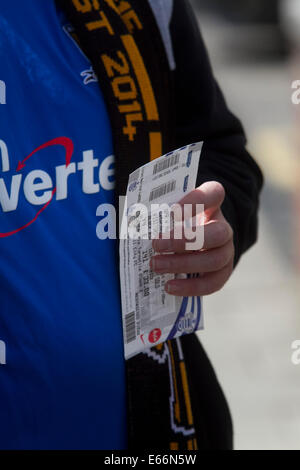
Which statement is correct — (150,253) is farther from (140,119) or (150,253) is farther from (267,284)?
(267,284)

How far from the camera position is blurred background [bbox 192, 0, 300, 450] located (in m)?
3.12

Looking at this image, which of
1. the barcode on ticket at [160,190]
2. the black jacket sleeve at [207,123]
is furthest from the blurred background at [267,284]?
the barcode on ticket at [160,190]

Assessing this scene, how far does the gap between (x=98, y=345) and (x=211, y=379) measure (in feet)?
1.13

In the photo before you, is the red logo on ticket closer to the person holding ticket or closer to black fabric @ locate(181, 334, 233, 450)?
the person holding ticket

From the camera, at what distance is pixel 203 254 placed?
4.32ft

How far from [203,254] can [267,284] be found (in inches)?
110

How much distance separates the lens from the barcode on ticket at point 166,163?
47.3 inches

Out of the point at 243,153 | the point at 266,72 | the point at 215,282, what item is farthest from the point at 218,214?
the point at 266,72

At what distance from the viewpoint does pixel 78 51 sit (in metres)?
1.34

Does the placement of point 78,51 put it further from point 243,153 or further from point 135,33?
point 243,153

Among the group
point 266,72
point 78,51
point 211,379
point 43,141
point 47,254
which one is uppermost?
point 266,72

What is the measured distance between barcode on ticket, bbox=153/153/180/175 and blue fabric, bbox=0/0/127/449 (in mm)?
154

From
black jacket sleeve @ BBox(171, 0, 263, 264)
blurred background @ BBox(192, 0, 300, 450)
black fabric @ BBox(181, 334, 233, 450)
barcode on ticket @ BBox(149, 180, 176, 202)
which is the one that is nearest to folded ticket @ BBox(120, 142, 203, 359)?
barcode on ticket @ BBox(149, 180, 176, 202)

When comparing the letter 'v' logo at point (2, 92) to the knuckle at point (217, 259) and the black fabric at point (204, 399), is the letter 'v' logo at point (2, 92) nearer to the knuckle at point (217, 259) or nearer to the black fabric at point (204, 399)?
the knuckle at point (217, 259)
